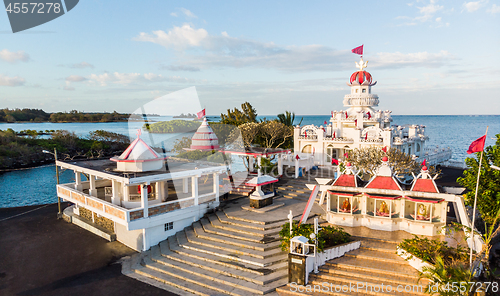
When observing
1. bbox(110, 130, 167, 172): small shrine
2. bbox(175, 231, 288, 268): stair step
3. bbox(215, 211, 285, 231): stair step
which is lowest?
bbox(175, 231, 288, 268): stair step

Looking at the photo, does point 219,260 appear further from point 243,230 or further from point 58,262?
point 58,262

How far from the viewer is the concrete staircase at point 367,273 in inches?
431

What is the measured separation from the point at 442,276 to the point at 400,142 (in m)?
16.5

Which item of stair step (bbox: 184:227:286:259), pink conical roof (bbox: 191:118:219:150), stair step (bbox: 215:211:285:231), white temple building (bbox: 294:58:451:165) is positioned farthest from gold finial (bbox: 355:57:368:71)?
stair step (bbox: 184:227:286:259)

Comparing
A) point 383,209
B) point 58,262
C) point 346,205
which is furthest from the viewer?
point 346,205

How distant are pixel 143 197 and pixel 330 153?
1825 cm

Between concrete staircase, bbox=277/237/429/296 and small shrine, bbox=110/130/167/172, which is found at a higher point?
small shrine, bbox=110/130/167/172

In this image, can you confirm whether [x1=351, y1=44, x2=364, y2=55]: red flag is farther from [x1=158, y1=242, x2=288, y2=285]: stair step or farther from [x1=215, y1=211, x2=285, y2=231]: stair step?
[x1=158, y1=242, x2=288, y2=285]: stair step

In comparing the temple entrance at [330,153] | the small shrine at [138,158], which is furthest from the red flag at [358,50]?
the small shrine at [138,158]

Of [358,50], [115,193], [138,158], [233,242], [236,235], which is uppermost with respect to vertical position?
[358,50]

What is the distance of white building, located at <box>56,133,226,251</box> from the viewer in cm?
1488

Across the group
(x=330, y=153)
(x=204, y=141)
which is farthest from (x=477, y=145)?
(x=204, y=141)

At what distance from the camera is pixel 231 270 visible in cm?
1258

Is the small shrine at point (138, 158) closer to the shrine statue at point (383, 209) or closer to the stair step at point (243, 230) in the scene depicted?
the stair step at point (243, 230)
